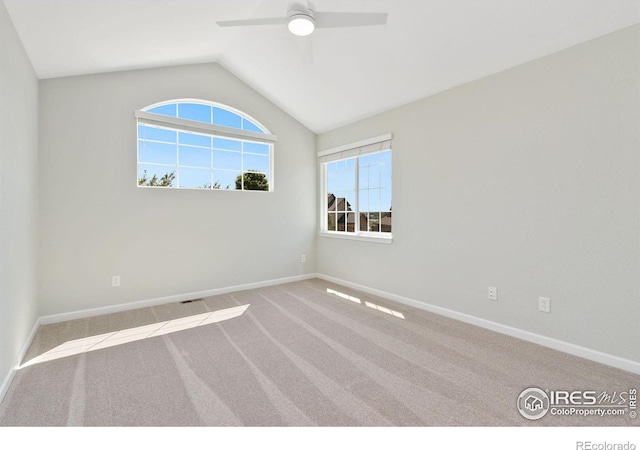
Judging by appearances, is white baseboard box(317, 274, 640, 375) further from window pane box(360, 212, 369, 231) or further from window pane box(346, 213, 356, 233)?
window pane box(346, 213, 356, 233)

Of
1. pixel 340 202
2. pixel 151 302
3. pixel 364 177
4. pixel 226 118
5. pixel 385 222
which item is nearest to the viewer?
pixel 151 302

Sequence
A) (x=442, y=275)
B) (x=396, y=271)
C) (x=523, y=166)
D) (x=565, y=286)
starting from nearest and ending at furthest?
(x=565, y=286) < (x=523, y=166) < (x=442, y=275) < (x=396, y=271)

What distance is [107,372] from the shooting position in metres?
2.12

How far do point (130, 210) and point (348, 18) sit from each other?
306cm

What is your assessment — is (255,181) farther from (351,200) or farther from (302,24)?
(302,24)

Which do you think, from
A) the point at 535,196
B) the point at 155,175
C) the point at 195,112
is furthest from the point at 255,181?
the point at 535,196

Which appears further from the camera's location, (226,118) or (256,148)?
(256,148)

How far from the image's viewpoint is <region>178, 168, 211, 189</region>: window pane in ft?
12.7

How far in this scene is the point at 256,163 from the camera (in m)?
4.53

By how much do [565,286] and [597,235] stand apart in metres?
0.46

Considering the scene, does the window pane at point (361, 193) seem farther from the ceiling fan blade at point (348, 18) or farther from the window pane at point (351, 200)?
the ceiling fan blade at point (348, 18)

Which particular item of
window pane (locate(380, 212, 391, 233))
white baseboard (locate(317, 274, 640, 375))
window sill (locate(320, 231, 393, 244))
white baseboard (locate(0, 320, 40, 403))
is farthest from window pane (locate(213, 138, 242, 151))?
white baseboard (locate(317, 274, 640, 375))

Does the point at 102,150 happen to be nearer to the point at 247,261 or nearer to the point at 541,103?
the point at 247,261
